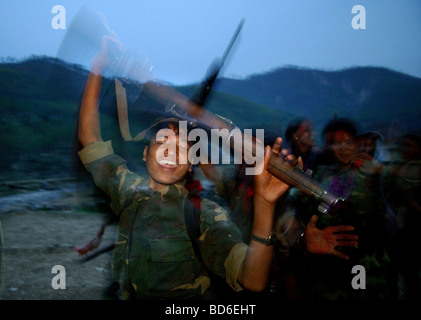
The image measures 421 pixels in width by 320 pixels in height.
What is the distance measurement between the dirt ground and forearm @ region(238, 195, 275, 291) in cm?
234

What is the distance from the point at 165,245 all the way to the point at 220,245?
0.30 metres

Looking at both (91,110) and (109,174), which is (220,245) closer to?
(109,174)

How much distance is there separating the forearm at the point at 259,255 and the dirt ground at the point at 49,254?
2.34 metres

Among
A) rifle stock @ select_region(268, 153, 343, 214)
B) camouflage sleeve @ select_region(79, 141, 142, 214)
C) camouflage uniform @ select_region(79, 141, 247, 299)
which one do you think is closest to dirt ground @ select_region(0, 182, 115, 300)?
camouflage sleeve @ select_region(79, 141, 142, 214)

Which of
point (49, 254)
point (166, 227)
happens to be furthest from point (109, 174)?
point (49, 254)

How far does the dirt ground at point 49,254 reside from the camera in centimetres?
318

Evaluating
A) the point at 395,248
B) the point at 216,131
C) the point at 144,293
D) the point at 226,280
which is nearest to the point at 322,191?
the point at 216,131

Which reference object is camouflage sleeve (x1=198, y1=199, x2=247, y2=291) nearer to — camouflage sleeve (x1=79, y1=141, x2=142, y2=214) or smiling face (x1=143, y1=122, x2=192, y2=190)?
smiling face (x1=143, y1=122, x2=192, y2=190)

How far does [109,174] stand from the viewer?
1.77m

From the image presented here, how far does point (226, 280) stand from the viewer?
1537 mm

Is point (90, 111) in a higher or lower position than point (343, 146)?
higher

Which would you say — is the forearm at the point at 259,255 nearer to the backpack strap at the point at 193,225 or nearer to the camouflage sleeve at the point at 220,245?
the camouflage sleeve at the point at 220,245
